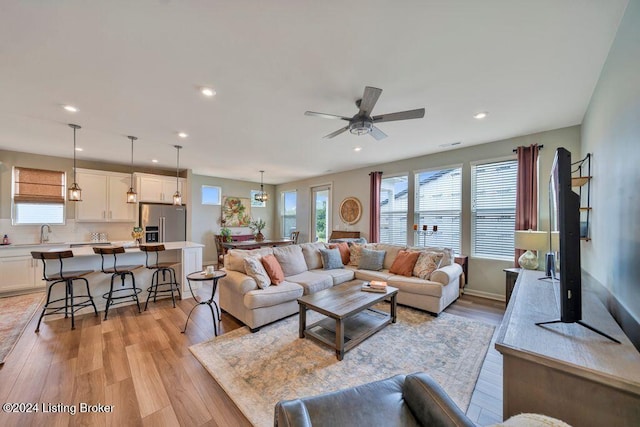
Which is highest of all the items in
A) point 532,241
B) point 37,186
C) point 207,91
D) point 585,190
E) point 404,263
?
point 207,91

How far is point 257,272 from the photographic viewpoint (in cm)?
312

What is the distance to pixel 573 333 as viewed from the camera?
1.33 meters

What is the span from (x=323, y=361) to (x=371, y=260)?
7.47 feet

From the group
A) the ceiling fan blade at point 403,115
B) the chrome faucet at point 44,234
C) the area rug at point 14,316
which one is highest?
the ceiling fan blade at point 403,115

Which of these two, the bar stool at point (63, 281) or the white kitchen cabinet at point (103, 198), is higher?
the white kitchen cabinet at point (103, 198)

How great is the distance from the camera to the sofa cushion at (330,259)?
4.23 m

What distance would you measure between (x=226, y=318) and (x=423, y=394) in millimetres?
2857

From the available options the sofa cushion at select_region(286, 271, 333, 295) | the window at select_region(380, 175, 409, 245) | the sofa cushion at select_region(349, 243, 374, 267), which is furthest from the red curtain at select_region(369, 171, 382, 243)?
the sofa cushion at select_region(286, 271, 333, 295)

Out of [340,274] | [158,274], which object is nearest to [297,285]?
[340,274]

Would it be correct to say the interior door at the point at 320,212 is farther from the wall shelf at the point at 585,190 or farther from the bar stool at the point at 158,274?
the wall shelf at the point at 585,190

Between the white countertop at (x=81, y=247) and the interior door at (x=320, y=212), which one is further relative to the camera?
the interior door at (x=320, y=212)

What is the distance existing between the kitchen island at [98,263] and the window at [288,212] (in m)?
4.39

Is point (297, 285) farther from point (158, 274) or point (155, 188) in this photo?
point (155, 188)

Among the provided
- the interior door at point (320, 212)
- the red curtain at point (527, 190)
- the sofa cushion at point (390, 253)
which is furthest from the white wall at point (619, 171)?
the interior door at point (320, 212)
